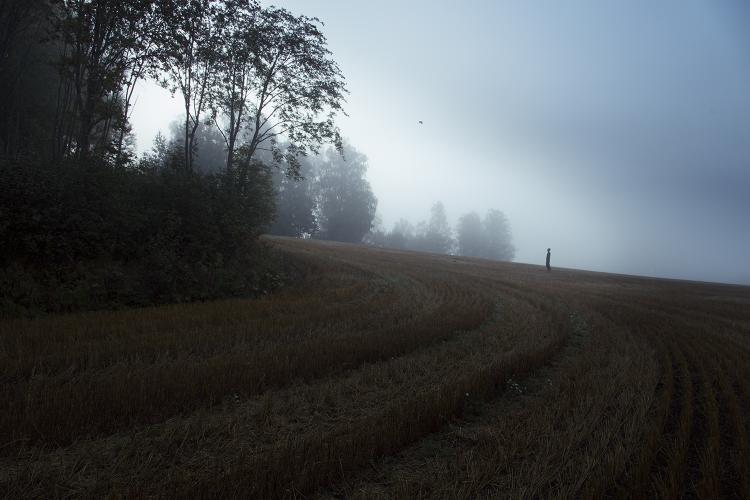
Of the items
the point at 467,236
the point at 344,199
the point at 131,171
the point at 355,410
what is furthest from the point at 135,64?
the point at 467,236

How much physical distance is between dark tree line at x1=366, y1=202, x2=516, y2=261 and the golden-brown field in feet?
237

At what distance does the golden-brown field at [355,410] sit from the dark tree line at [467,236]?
7220 cm

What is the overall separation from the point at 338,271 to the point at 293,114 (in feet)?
28.5

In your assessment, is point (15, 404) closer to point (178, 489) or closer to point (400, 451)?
point (178, 489)

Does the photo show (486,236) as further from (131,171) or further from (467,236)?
(131,171)

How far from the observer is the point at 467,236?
81750 mm

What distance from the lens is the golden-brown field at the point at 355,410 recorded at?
2.74m

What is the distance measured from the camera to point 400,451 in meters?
3.30

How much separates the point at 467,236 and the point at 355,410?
8118 cm

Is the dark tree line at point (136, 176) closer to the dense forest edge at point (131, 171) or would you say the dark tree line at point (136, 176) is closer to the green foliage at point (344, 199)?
the dense forest edge at point (131, 171)

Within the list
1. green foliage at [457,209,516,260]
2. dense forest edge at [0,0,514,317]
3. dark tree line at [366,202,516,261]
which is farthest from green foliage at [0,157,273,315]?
A: green foliage at [457,209,516,260]

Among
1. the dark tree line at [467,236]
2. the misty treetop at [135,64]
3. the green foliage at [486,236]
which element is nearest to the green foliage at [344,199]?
the dark tree line at [467,236]

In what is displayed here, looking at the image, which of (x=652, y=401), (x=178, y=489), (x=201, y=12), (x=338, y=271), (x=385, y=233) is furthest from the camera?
(x=385, y=233)

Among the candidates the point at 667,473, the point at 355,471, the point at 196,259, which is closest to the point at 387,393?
the point at 355,471
